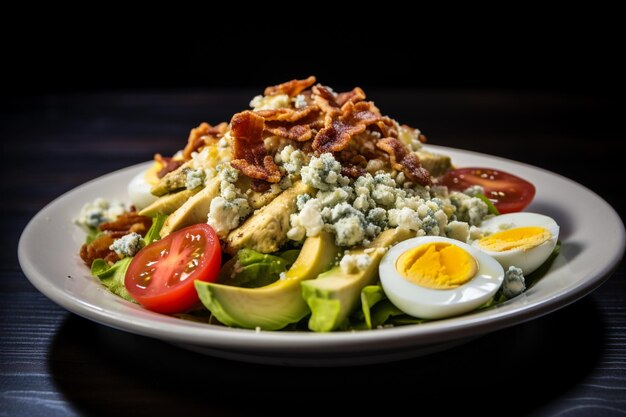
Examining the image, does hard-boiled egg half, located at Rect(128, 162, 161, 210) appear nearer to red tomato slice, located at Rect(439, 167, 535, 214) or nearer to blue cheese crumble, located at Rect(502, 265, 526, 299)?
red tomato slice, located at Rect(439, 167, 535, 214)

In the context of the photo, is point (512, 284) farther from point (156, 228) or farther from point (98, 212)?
point (98, 212)

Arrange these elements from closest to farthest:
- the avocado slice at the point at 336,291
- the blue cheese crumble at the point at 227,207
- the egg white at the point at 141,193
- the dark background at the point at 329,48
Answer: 1. the avocado slice at the point at 336,291
2. the blue cheese crumble at the point at 227,207
3. the egg white at the point at 141,193
4. the dark background at the point at 329,48

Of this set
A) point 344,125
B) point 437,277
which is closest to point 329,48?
point 344,125

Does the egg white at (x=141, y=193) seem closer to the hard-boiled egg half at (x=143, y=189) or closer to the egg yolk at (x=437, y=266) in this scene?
the hard-boiled egg half at (x=143, y=189)

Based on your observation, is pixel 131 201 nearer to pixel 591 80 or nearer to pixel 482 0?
pixel 482 0

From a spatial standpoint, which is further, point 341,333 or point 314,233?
point 314,233

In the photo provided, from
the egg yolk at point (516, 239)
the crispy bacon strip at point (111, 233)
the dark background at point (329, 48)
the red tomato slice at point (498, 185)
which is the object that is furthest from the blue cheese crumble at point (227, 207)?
the dark background at point (329, 48)
